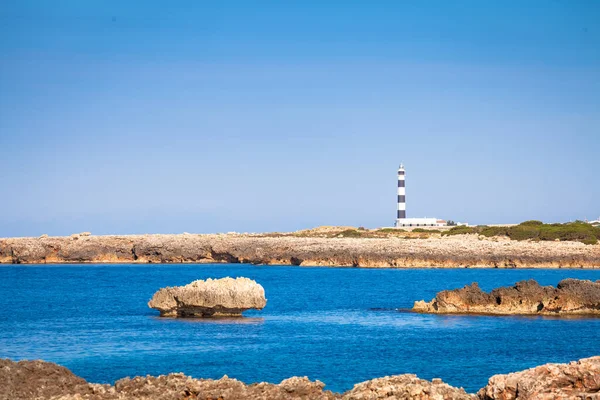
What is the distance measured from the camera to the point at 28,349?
77.8 ft

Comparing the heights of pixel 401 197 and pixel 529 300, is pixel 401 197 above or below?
above

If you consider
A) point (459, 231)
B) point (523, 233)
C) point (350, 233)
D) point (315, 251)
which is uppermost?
point (459, 231)

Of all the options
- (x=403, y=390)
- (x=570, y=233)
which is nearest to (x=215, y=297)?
(x=403, y=390)

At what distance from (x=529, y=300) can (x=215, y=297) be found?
12161 mm

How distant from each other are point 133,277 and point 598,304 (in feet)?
127

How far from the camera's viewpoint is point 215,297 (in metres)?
29.6

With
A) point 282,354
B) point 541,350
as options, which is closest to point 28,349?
point 282,354

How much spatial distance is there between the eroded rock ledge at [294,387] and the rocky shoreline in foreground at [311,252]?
58.8 metres

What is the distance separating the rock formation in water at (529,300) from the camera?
32.3m

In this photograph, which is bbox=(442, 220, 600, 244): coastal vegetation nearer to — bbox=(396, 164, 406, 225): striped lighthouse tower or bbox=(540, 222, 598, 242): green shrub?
bbox=(540, 222, 598, 242): green shrub

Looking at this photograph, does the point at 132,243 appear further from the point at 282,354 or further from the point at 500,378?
the point at 500,378

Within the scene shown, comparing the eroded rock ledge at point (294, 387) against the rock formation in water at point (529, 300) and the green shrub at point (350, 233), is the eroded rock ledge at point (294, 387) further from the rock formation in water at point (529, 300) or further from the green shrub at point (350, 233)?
the green shrub at point (350, 233)

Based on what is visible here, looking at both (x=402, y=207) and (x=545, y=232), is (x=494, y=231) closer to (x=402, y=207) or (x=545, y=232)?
(x=545, y=232)

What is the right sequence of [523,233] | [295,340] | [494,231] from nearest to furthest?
[295,340]
[523,233]
[494,231]
